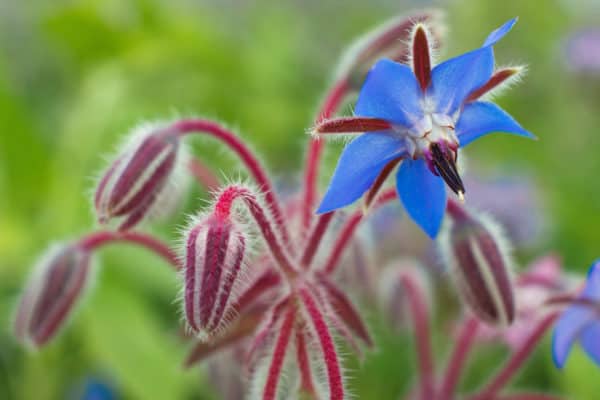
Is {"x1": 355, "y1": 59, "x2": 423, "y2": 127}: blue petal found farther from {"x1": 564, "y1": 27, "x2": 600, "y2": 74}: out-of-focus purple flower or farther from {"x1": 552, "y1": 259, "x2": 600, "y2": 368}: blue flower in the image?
{"x1": 564, "y1": 27, "x2": 600, "y2": 74}: out-of-focus purple flower

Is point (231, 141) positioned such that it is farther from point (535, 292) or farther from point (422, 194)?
point (535, 292)

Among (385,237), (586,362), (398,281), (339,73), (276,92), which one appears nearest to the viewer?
(339,73)

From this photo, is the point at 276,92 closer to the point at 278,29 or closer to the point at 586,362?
the point at 278,29

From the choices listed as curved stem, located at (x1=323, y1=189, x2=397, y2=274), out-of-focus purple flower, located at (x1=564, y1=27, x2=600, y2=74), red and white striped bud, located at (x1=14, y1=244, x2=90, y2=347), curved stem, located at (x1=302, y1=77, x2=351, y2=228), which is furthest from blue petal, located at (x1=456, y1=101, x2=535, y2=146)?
out-of-focus purple flower, located at (x1=564, y1=27, x2=600, y2=74)

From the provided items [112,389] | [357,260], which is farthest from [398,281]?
[112,389]

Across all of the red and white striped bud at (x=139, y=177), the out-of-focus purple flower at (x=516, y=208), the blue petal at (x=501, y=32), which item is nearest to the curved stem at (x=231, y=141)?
the red and white striped bud at (x=139, y=177)

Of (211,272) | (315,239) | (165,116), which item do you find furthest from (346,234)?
(165,116)
